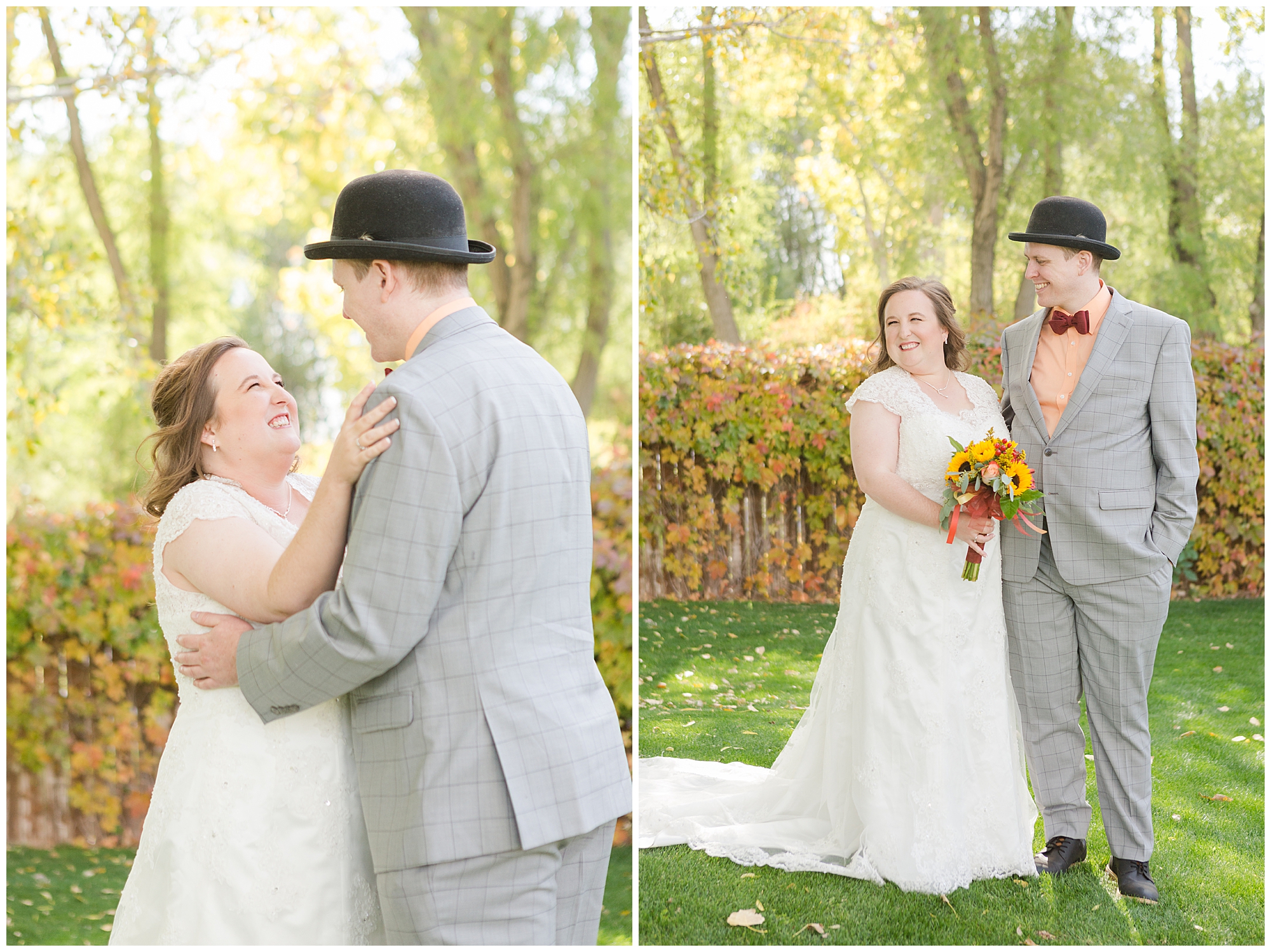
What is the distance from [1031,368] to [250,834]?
2802 millimetres

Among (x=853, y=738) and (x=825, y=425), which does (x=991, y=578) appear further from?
(x=825, y=425)

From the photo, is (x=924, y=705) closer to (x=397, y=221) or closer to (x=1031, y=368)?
(x=1031, y=368)

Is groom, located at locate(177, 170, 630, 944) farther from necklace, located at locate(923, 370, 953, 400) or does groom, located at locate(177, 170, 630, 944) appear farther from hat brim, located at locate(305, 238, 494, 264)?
necklace, located at locate(923, 370, 953, 400)

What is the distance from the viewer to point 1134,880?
10.6ft

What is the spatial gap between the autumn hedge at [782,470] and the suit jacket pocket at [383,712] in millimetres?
3496

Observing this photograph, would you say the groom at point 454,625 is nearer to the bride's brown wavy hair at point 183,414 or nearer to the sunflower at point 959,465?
the bride's brown wavy hair at point 183,414

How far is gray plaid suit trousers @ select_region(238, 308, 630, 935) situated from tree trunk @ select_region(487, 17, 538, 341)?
6.26 metres

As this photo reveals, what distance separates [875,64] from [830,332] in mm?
2256

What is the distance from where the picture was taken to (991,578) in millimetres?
3359

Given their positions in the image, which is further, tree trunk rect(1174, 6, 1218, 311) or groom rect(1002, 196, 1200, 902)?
tree trunk rect(1174, 6, 1218, 311)

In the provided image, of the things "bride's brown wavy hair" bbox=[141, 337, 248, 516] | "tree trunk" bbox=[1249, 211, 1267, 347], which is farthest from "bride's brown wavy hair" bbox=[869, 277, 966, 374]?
"tree trunk" bbox=[1249, 211, 1267, 347]

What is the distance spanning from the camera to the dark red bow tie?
130 inches

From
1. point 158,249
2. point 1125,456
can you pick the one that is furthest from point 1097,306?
point 158,249

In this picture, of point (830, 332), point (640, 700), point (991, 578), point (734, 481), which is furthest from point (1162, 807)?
point (830, 332)
